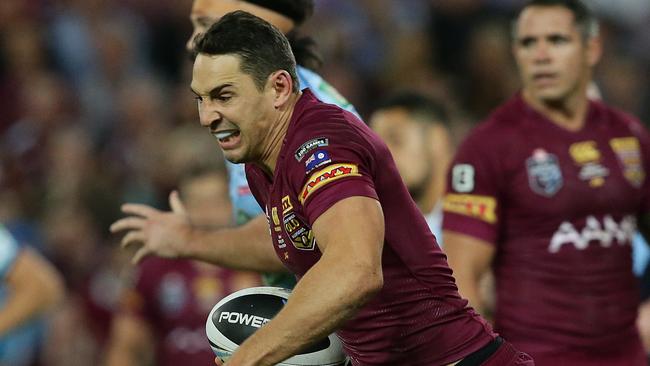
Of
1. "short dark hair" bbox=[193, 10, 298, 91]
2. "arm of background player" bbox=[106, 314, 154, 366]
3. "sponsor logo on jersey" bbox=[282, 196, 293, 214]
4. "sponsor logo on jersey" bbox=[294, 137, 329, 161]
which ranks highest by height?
"short dark hair" bbox=[193, 10, 298, 91]

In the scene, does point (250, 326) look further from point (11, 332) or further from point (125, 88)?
point (125, 88)

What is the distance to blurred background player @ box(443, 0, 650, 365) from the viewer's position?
559 centimetres

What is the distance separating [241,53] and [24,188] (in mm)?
6933

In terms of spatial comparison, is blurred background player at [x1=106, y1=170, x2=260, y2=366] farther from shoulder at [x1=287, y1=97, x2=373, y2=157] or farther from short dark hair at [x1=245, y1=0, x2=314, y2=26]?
shoulder at [x1=287, y1=97, x2=373, y2=157]

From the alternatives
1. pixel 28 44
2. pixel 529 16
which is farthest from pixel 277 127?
pixel 28 44

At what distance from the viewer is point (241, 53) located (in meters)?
3.77

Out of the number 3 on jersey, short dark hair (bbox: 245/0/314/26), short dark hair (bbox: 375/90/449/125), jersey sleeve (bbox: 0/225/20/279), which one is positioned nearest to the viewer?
short dark hair (bbox: 245/0/314/26)

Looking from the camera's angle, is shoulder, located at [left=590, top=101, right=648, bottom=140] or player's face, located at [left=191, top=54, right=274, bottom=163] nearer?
player's face, located at [left=191, top=54, right=274, bottom=163]

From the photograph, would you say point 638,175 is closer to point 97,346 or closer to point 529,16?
point 529,16

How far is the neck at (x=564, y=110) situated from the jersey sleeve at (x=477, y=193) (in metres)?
0.37

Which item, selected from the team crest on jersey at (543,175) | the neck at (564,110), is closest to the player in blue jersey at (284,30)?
the team crest on jersey at (543,175)

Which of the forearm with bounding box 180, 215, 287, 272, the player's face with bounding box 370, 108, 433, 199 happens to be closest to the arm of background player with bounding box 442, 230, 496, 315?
the forearm with bounding box 180, 215, 287, 272

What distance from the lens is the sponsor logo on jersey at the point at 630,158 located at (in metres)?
5.73

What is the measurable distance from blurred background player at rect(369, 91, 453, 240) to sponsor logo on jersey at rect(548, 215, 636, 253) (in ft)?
3.81
